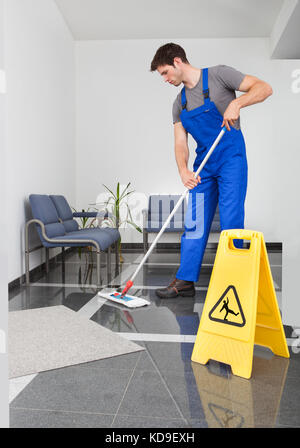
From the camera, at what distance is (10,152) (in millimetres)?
2979

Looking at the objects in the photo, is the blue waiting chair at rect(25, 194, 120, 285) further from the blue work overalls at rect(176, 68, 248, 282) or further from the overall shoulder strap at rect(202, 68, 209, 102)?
the overall shoulder strap at rect(202, 68, 209, 102)

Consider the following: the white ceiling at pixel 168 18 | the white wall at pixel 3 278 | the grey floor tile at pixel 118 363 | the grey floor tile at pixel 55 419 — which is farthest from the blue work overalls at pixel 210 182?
the white ceiling at pixel 168 18

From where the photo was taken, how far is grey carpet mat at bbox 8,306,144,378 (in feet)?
5.11

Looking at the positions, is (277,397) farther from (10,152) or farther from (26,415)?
(10,152)

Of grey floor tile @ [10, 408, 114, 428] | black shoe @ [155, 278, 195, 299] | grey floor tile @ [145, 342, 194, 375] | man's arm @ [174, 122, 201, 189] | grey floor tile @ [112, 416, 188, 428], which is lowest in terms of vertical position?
grey floor tile @ [145, 342, 194, 375]

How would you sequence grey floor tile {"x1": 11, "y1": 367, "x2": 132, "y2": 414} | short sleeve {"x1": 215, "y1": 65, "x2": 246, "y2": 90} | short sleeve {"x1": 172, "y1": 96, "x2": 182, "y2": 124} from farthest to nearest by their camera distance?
short sleeve {"x1": 172, "y1": 96, "x2": 182, "y2": 124}
short sleeve {"x1": 215, "y1": 65, "x2": 246, "y2": 90}
grey floor tile {"x1": 11, "y1": 367, "x2": 132, "y2": 414}

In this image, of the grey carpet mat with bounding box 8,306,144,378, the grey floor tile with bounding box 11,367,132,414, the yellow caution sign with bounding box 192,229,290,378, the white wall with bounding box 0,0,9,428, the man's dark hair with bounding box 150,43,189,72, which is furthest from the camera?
the man's dark hair with bounding box 150,43,189,72

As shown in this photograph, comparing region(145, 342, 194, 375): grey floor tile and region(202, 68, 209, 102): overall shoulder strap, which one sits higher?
region(202, 68, 209, 102): overall shoulder strap

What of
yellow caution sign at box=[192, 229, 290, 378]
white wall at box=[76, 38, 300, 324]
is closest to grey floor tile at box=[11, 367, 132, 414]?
yellow caution sign at box=[192, 229, 290, 378]

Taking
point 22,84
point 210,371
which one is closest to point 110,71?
point 22,84

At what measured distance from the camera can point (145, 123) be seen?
5410 millimetres

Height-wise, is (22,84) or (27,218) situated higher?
(22,84)

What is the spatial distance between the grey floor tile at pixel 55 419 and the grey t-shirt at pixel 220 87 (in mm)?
1782

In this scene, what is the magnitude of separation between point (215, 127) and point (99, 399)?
169 centimetres
